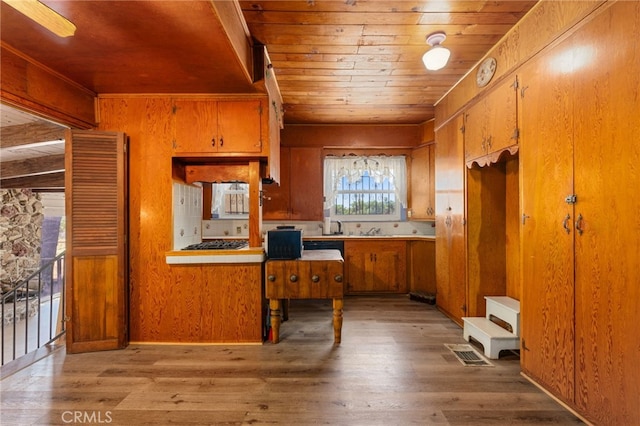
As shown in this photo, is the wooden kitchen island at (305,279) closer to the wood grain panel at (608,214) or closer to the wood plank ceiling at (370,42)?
the wood grain panel at (608,214)

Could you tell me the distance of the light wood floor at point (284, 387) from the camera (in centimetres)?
167

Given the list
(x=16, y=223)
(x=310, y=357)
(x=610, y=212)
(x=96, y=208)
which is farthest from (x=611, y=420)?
(x=16, y=223)

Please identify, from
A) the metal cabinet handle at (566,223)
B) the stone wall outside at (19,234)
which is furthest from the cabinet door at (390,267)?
the stone wall outside at (19,234)

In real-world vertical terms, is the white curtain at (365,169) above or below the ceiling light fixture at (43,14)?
below

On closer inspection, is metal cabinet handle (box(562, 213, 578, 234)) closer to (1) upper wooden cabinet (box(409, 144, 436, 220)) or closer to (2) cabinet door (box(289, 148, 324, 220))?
(1) upper wooden cabinet (box(409, 144, 436, 220))

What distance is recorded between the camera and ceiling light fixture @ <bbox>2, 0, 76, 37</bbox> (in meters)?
1.23

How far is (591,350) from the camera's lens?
1558mm

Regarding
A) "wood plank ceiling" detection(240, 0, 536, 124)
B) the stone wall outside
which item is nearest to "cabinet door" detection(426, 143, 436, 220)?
"wood plank ceiling" detection(240, 0, 536, 124)

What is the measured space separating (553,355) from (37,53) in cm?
399

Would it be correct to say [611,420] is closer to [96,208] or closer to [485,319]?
[485,319]

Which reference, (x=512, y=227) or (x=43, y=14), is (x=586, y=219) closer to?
(x=512, y=227)

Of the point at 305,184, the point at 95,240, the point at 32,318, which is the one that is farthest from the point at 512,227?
the point at 32,318

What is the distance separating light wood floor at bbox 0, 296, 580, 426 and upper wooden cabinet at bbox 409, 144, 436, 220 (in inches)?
77.6

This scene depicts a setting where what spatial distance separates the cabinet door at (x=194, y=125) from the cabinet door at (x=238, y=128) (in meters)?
0.06
